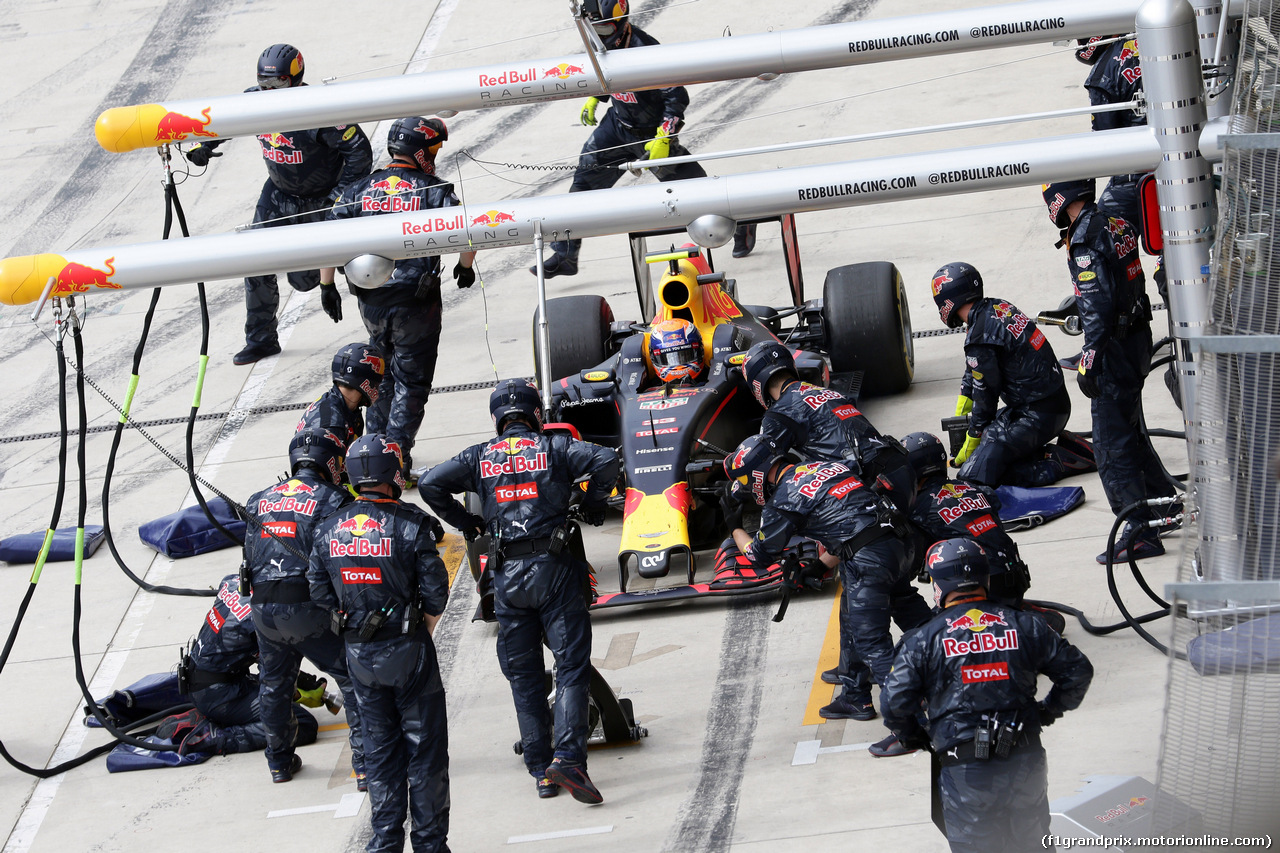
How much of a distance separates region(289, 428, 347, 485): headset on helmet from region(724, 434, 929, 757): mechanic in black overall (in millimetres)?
2105

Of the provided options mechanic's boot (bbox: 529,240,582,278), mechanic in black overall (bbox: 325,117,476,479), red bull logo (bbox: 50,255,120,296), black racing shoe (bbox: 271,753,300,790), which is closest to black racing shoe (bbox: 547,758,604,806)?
black racing shoe (bbox: 271,753,300,790)

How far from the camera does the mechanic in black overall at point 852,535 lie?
25.7 feet

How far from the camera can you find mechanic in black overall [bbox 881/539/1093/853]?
6.02 metres

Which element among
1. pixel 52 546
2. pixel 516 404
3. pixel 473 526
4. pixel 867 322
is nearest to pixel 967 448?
pixel 867 322

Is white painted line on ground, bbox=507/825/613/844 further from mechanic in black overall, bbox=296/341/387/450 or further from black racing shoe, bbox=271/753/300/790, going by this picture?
mechanic in black overall, bbox=296/341/387/450

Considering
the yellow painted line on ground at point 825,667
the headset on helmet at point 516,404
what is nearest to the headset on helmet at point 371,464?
the headset on helmet at point 516,404

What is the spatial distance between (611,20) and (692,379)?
3.61 m

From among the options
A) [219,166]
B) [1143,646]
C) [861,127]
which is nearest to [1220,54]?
[1143,646]

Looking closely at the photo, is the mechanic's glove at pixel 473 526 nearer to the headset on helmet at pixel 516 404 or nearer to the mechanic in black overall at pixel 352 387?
the headset on helmet at pixel 516 404

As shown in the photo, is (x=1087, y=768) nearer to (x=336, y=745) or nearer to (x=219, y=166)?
(x=336, y=745)

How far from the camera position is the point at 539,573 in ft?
25.8

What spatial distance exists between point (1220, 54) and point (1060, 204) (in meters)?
2.43

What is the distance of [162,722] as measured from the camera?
9.02 meters

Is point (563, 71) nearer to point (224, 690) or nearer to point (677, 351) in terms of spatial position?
point (677, 351)
